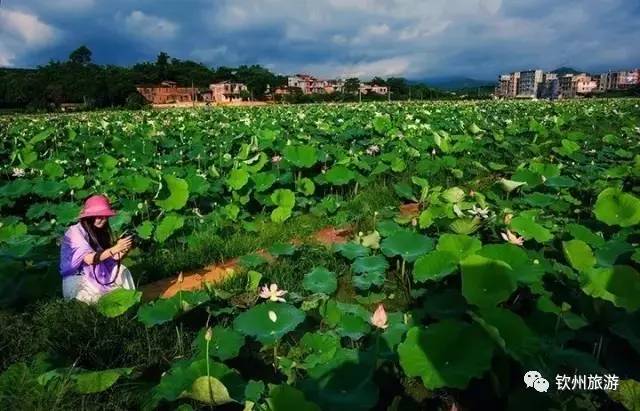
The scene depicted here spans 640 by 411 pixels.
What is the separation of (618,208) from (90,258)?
3.49 meters

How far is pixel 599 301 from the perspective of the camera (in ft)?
7.52

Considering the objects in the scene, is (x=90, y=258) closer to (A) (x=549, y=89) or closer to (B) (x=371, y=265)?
(B) (x=371, y=265)

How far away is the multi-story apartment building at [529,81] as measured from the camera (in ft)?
455

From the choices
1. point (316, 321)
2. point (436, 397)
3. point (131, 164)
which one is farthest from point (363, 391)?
point (131, 164)

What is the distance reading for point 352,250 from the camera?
149 inches

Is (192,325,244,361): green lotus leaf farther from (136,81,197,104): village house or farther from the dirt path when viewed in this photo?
(136,81,197,104): village house

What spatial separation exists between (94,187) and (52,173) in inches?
32.6

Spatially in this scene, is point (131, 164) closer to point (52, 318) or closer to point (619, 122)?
A: point (52, 318)

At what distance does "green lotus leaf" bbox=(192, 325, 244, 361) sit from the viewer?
232 cm

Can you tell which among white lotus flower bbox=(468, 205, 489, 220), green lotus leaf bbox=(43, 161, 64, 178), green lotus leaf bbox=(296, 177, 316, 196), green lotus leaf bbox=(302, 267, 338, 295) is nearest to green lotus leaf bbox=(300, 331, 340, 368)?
green lotus leaf bbox=(302, 267, 338, 295)

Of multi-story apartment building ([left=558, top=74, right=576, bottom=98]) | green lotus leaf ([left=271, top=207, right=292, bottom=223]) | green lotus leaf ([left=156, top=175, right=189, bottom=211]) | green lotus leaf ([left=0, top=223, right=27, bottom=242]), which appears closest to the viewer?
green lotus leaf ([left=0, top=223, right=27, bottom=242])

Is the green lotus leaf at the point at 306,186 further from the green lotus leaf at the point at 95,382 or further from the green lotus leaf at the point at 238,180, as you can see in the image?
the green lotus leaf at the point at 95,382

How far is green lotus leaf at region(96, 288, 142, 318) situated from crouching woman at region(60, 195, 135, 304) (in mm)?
377

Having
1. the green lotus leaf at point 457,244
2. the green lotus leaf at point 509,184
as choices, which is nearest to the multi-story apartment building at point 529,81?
A: the green lotus leaf at point 509,184
